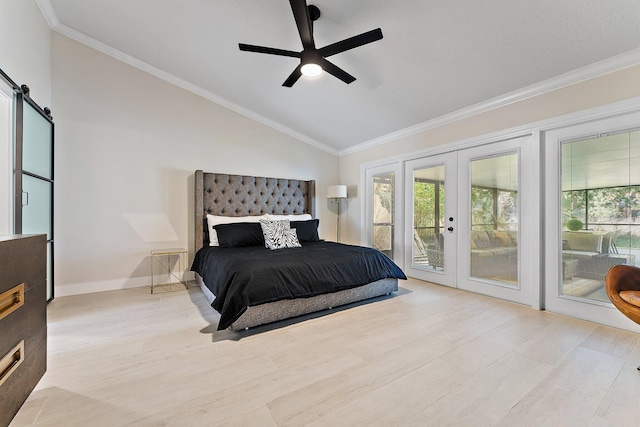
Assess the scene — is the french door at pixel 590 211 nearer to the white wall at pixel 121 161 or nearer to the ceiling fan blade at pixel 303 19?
the ceiling fan blade at pixel 303 19

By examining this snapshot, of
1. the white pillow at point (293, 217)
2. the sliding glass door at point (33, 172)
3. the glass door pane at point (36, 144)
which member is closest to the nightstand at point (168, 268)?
the sliding glass door at point (33, 172)

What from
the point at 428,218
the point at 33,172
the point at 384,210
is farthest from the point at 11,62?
the point at 428,218

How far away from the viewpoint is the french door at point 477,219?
313 centimetres

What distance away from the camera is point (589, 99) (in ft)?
8.79

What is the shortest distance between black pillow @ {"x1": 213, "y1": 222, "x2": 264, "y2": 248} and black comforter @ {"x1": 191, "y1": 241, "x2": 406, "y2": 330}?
333 millimetres

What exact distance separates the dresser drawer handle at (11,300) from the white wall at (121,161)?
2.52m

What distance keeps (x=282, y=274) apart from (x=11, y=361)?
5.56ft

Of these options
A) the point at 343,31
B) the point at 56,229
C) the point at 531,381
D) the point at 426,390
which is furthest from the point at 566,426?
the point at 56,229

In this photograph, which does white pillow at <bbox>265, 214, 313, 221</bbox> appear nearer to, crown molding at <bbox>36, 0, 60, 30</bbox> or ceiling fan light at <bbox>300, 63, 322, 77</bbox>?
ceiling fan light at <bbox>300, 63, 322, 77</bbox>

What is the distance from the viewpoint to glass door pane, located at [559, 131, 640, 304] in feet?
8.24

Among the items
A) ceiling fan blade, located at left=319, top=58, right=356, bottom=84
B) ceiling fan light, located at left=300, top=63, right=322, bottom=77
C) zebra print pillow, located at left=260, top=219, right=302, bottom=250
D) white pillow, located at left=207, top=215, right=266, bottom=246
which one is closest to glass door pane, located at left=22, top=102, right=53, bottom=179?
white pillow, located at left=207, top=215, right=266, bottom=246

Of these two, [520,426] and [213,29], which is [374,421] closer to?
[520,426]

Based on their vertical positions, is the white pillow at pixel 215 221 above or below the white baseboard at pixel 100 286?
above

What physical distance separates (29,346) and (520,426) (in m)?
2.64
